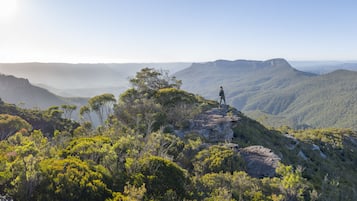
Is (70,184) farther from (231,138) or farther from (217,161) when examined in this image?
(231,138)

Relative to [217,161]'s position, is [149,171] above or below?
above

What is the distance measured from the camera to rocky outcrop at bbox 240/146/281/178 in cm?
2334

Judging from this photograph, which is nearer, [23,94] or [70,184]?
[70,184]

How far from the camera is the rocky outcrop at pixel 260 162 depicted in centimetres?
2334

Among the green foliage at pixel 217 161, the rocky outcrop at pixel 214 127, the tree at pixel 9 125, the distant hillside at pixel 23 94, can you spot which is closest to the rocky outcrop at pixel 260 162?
the green foliage at pixel 217 161

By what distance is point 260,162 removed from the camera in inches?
966

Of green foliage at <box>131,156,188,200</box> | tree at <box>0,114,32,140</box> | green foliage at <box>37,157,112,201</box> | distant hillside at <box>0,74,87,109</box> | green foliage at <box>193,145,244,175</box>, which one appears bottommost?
distant hillside at <box>0,74,87,109</box>

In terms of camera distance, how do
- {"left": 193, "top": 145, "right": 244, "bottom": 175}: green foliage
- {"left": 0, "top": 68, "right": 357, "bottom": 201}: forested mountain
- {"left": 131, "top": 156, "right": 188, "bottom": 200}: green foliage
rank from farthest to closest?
{"left": 193, "top": 145, "right": 244, "bottom": 175}: green foliage, {"left": 131, "top": 156, "right": 188, "bottom": 200}: green foliage, {"left": 0, "top": 68, "right": 357, "bottom": 201}: forested mountain

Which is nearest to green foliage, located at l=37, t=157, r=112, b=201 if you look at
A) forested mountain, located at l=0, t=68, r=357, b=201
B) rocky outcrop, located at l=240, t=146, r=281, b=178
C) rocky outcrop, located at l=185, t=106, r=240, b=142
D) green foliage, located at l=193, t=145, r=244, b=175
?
forested mountain, located at l=0, t=68, r=357, b=201

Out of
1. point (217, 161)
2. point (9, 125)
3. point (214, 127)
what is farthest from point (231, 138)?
point (9, 125)

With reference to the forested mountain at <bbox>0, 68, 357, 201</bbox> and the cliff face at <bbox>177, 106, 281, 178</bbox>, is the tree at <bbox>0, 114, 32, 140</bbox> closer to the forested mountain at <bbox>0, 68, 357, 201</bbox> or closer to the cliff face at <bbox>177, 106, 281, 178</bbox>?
the forested mountain at <bbox>0, 68, 357, 201</bbox>

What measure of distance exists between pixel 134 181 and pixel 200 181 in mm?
4468

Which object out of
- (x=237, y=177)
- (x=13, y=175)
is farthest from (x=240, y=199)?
(x=13, y=175)

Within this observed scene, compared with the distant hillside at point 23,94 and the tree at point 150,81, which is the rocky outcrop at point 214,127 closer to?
the tree at point 150,81
